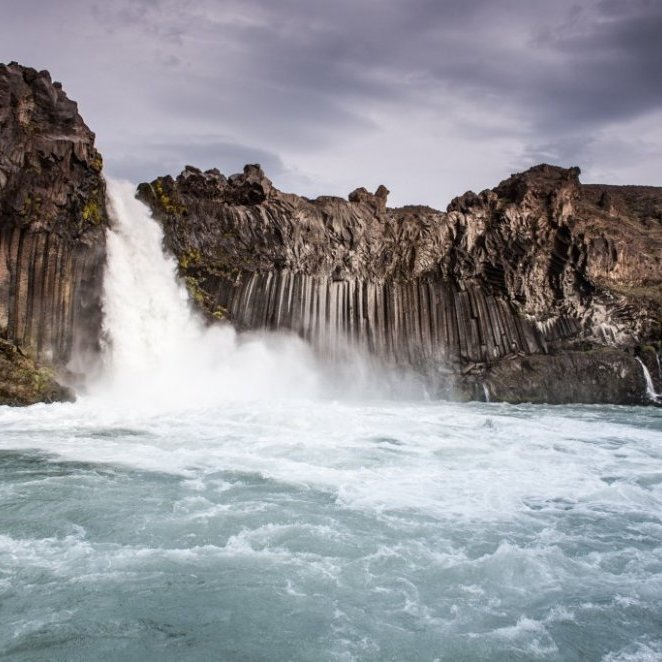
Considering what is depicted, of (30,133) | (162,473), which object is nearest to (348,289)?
(30,133)

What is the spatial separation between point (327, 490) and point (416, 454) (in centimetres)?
399

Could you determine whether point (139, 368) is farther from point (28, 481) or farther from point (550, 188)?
point (550, 188)

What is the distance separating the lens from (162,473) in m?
12.1

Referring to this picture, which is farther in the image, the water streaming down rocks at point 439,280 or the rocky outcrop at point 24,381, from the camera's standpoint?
the water streaming down rocks at point 439,280

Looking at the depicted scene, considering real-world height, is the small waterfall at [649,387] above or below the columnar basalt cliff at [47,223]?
below

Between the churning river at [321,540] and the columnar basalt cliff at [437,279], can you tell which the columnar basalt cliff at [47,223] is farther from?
the columnar basalt cliff at [437,279]

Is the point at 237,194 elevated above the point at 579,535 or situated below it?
above

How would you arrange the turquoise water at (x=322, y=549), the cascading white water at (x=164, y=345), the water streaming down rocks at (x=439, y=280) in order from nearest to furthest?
the turquoise water at (x=322, y=549)
the cascading white water at (x=164, y=345)
the water streaming down rocks at (x=439, y=280)

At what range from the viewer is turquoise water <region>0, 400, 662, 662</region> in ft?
20.8

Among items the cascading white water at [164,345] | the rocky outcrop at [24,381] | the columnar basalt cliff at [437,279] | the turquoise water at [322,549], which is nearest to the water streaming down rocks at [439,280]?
the columnar basalt cliff at [437,279]

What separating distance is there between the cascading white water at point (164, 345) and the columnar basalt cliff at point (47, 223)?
1.06 meters

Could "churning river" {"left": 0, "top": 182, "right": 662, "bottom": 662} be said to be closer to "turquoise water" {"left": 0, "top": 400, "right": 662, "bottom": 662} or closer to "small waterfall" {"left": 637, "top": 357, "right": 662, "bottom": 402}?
"turquoise water" {"left": 0, "top": 400, "right": 662, "bottom": 662}

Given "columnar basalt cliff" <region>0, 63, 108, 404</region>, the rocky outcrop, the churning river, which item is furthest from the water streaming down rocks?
the churning river

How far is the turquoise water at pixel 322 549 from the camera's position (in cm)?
634
